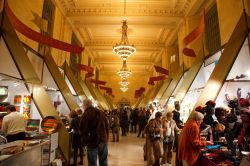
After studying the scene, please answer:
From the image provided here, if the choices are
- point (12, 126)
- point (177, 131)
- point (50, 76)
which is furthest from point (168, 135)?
point (50, 76)

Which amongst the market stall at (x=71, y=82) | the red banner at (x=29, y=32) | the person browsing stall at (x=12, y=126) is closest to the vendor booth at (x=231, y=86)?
the person browsing stall at (x=12, y=126)

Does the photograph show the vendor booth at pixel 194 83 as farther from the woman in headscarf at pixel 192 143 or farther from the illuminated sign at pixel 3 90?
the illuminated sign at pixel 3 90

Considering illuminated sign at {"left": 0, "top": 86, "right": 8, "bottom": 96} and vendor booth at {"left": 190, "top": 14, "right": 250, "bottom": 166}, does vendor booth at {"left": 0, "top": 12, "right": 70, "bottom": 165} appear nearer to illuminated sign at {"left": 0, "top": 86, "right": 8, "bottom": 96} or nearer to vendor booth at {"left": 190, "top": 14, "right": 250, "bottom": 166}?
illuminated sign at {"left": 0, "top": 86, "right": 8, "bottom": 96}

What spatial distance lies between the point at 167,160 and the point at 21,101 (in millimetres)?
4708

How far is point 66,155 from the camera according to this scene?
5273 millimetres

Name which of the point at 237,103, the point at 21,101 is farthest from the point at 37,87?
the point at 237,103

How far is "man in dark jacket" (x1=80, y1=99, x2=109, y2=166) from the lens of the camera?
3789 mm

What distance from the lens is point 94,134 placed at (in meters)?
3.80

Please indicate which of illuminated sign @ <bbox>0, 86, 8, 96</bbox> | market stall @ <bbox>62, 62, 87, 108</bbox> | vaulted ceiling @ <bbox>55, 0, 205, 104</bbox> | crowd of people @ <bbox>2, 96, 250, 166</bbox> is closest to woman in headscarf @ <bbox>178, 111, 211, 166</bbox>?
crowd of people @ <bbox>2, 96, 250, 166</bbox>

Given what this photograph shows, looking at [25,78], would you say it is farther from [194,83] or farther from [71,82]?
[194,83]

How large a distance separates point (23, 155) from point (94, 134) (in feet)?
4.18

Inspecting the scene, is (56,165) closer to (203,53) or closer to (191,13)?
(203,53)

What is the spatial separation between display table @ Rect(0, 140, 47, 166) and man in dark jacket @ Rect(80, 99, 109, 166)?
0.84m

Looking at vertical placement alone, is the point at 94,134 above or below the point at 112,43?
below
